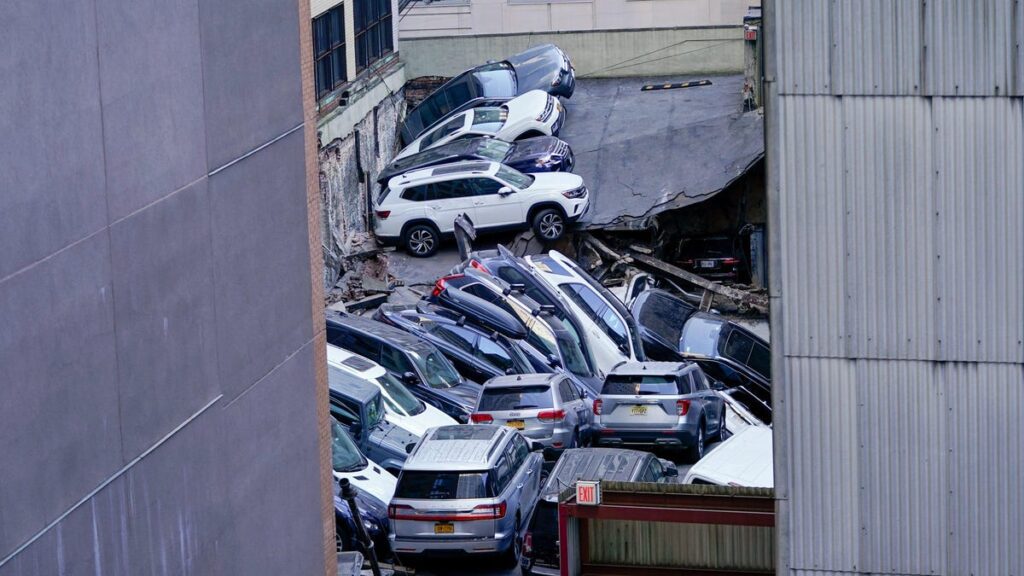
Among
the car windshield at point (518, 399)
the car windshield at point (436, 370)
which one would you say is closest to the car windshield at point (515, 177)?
the car windshield at point (436, 370)

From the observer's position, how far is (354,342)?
2194 cm

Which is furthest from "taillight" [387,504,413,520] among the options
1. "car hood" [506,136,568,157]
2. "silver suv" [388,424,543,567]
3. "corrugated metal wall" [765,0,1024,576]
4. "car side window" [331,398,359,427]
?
"car hood" [506,136,568,157]

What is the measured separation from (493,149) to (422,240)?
9.52ft

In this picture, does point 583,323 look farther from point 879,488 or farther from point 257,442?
point 879,488

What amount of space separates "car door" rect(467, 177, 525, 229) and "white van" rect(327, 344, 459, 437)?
8.48 metres

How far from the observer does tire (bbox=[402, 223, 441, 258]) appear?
29172 mm

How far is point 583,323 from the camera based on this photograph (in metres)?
24.4

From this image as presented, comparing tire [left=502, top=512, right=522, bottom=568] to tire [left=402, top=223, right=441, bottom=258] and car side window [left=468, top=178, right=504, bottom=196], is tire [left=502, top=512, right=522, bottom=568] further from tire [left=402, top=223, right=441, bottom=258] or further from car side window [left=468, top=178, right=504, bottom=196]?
tire [left=402, top=223, right=441, bottom=258]

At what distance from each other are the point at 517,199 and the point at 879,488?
19.7 metres

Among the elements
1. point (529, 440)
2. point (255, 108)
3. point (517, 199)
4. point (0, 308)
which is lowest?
point (529, 440)

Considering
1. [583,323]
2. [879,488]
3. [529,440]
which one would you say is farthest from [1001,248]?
[583,323]

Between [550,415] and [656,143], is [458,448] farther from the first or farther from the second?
[656,143]

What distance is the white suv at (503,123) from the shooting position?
3250 centimetres

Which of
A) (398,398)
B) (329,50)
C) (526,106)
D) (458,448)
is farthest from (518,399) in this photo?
(526,106)
